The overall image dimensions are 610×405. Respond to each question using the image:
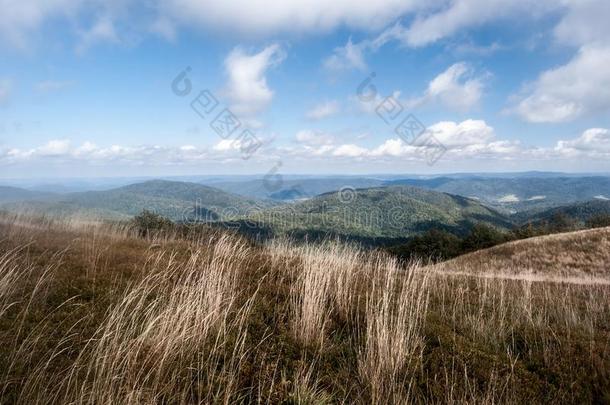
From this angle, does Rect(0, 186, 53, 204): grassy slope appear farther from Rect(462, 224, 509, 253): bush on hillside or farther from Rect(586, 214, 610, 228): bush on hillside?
Rect(586, 214, 610, 228): bush on hillside

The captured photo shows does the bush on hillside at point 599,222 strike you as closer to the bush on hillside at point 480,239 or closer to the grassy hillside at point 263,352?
the bush on hillside at point 480,239

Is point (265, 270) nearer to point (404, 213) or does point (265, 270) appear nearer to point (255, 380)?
point (255, 380)

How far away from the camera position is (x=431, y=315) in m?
5.85

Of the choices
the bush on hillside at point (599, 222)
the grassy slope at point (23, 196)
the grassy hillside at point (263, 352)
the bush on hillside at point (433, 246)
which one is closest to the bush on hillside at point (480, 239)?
the bush on hillside at point (433, 246)

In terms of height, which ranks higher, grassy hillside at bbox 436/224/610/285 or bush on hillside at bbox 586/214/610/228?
grassy hillside at bbox 436/224/610/285

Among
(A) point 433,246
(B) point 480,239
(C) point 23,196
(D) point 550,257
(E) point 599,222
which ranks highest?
(C) point 23,196

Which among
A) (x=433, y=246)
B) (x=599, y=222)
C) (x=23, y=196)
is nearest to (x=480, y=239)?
(x=433, y=246)

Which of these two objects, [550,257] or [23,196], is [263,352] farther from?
[23,196]

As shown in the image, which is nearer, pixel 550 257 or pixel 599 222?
pixel 550 257

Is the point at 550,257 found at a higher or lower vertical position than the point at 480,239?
higher

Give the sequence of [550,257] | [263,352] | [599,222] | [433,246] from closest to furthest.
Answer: [263,352] → [550,257] → [433,246] → [599,222]

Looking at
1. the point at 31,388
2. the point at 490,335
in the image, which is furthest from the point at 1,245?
the point at 490,335

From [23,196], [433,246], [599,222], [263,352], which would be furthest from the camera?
[599,222]

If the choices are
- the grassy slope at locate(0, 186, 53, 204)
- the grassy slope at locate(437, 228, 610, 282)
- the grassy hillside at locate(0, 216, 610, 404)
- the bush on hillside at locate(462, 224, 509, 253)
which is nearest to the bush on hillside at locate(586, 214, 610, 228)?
the bush on hillside at locate(462, 224, 509, 253)
